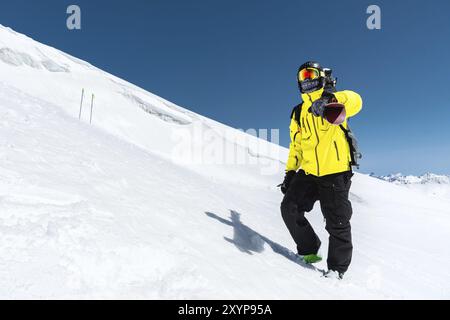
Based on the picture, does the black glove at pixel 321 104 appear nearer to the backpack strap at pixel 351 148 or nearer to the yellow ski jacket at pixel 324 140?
the yellow ski jacket at pixel 324 140

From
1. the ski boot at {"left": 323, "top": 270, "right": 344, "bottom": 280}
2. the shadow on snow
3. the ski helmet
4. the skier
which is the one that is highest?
the ski helmet

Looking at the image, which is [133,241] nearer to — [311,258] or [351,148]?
[311,258]

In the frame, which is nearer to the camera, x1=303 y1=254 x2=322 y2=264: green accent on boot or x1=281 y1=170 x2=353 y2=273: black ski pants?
x1=281 y1=170 x2=353 y2=273: black ski pants

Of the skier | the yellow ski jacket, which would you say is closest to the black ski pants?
the skier

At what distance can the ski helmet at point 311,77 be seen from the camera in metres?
4.30

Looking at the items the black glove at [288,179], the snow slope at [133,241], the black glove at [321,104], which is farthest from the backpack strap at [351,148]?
the snow slope at [133,241]

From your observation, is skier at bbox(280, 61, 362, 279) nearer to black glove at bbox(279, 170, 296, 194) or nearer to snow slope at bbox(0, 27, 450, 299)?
black glove at bbox(279, 170, 296, 194)

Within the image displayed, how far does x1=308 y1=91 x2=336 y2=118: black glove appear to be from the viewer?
3.90 metres

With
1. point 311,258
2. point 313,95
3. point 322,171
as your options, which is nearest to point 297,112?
point 313,95

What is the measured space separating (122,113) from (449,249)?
61.0ft

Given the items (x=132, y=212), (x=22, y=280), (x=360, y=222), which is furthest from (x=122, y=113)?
(x=22, y=280)

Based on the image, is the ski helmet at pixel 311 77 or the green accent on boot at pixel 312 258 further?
the green accent on boot at pixel 312 258

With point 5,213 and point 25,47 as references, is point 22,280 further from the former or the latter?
point 25,47

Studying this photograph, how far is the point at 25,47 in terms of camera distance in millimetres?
26172
